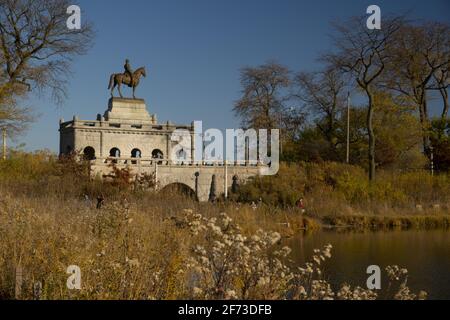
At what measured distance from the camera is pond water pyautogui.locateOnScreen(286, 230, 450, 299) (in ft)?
38.0

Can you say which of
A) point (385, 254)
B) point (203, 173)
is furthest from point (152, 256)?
point (203, 173)

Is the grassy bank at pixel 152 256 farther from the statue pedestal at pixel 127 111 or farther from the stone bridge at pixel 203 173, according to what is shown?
the statue pedestal at pixel 127 111

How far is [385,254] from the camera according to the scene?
1559 cm

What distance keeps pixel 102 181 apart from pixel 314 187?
35.7 ft

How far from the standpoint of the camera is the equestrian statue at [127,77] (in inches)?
1510

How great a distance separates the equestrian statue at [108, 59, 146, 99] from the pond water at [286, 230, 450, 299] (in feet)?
69.8

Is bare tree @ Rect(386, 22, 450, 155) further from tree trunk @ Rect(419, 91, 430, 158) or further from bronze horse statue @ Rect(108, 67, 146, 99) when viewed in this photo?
bronze horse statue @ Rect(108, 67, 146, 99)

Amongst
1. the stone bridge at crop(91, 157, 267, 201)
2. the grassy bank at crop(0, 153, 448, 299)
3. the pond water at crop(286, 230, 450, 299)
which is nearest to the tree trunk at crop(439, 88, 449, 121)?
the stone bridge at crop(91, 157, 267, 201)

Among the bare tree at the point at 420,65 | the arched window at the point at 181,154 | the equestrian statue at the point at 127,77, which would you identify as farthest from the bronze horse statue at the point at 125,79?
the bare tree at the point at 420,65

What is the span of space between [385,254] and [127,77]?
26532 millimetres

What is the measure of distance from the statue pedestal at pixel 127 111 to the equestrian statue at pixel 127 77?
640mm

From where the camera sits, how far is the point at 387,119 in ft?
121

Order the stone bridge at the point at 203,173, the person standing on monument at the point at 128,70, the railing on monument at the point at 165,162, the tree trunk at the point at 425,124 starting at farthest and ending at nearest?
the person standing on monument at the point at 128,70 → the tree trunk at the point at 425,124 → the stone bridge at the point at 203,173 → the railing on monument at the point at 165,162

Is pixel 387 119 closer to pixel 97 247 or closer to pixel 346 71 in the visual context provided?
pixel 346 71
